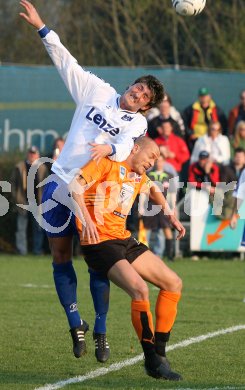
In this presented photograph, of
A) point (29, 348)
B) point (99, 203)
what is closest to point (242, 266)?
point (29, 348)

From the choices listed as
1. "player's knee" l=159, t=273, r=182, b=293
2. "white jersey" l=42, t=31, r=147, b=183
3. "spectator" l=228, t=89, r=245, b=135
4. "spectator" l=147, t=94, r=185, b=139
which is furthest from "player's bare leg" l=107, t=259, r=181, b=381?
"spectator" l=228, t=89, r=245, b=135

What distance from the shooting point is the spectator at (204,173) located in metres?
18.3

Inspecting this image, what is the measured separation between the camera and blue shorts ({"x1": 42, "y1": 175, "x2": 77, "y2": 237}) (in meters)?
8.41

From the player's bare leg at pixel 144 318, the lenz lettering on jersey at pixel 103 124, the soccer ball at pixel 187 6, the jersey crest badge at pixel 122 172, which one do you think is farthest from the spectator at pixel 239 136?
the player's bare leg at pixel 144 318

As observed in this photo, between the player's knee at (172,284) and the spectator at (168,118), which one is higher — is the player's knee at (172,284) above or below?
below

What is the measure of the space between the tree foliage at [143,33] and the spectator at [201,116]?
768cm

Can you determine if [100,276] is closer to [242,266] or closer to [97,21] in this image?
[242,266]

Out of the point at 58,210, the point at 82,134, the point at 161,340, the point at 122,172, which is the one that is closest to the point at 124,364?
the point at 161,340

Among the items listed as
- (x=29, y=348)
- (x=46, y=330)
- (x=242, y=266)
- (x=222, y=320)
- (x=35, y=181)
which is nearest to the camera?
(x=29, y=348)

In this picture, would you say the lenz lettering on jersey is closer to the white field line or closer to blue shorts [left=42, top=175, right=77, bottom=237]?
blue shorts [left=42, top=175, right=77, bottom=237]

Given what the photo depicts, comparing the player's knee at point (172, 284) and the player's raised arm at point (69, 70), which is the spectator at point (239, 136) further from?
the player's knee at point (172, 284)

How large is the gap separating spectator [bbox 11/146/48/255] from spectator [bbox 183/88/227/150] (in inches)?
103

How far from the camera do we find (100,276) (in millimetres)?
8500

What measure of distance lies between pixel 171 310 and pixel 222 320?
10.8ft
